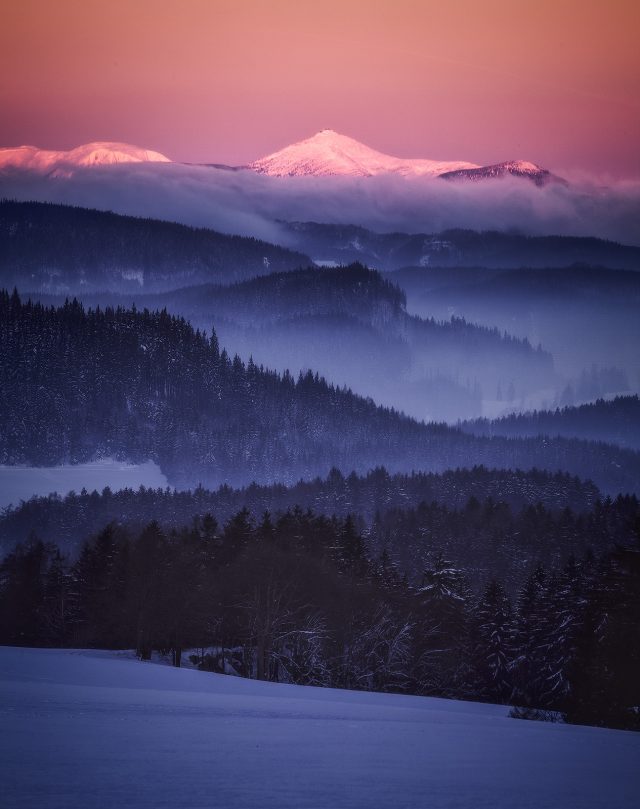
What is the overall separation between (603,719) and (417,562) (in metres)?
79.4

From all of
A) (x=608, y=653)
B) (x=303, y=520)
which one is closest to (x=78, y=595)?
(x=303, y=520)

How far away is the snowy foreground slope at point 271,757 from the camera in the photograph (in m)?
15.4

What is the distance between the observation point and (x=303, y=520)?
86750 mm

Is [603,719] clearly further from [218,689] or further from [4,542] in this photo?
[4,542]

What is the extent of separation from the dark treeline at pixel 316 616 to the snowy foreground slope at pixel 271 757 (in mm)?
29121

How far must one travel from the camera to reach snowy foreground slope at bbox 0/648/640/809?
1545cm

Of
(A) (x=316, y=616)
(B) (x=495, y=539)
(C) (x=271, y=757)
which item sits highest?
(C) (x=271, y=757)

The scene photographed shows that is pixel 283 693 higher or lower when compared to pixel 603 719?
higher

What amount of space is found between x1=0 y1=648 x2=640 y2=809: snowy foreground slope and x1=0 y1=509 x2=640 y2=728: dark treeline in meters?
29.1

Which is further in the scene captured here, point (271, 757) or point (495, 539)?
point (495, 539)

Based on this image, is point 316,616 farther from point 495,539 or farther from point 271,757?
point 495,539

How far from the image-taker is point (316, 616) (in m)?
68.2

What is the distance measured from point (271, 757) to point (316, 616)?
50426 millimetres

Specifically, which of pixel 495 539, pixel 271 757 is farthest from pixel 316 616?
pixel 495 539
